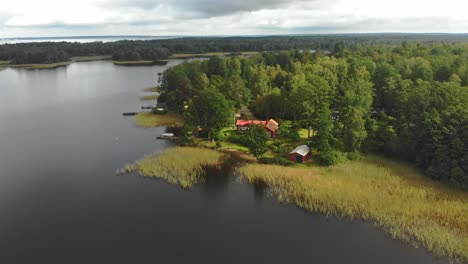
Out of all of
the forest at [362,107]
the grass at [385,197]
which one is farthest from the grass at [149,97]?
the grass at [385,197]

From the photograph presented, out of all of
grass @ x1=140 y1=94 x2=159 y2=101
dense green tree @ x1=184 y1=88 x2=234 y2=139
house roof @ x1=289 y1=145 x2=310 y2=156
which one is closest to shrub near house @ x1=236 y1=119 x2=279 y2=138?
dense green tree @ x1=184 y1=88 x2=234 y2=139

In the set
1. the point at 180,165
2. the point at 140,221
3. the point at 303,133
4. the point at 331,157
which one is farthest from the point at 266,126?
the point at 140,221

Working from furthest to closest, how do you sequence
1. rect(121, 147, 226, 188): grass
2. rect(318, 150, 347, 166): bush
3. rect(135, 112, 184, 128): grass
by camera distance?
rect(135, 112, 184, 128): grass < rect(318, 150, 347, 166): bush < rect(121, 147, 226, 188): grass

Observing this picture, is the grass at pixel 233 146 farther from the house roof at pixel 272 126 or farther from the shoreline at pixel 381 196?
the house roof at pixel 272 126

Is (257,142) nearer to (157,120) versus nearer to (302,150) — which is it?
(302,150)

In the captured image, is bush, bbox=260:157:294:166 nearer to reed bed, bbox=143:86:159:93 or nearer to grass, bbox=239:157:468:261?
grass, bbox=239:157:468:261
